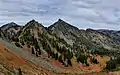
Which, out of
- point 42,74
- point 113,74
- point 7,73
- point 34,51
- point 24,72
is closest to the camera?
point 7,73

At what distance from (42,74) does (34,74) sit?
161 inches

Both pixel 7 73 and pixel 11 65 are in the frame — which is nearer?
pixel 7 73

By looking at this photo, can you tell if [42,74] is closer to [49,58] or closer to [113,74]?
[113,74]

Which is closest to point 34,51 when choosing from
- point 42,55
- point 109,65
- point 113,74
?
point 42,55

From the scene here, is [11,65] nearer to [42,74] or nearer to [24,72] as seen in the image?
[24,72]

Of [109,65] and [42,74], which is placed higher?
[42,74]

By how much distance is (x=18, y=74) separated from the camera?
76.1 meters

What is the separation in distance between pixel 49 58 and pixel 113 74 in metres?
96.7

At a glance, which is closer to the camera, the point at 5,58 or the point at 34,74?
the point at 34,74

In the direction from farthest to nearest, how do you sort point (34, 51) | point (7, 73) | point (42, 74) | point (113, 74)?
point (34, 51)
point (113, 74)
point (42, 74)
point (7, 73)

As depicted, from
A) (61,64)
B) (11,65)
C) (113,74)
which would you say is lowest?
(61,64)

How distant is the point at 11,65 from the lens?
8344 centimetres

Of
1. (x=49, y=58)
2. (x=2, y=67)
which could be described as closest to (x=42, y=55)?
(x=49, y=58)

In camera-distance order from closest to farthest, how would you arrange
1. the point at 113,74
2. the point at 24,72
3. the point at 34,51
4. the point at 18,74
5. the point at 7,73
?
the point at 7,73 < the point at 18,74 < the point at 24,72 < the point at 113,74 < the point at 34,51
